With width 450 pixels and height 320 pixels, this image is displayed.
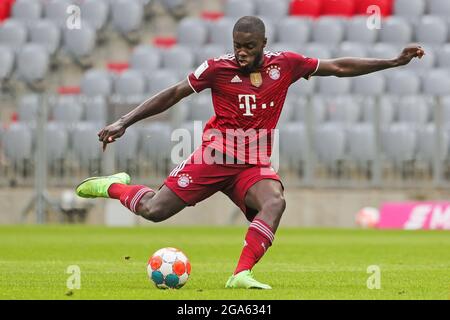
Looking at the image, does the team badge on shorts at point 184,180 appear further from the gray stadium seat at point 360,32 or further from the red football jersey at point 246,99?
the gray stadium seat at point 360,32

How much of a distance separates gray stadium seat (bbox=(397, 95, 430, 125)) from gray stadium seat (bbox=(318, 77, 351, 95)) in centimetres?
131

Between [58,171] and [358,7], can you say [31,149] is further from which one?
[358,7]

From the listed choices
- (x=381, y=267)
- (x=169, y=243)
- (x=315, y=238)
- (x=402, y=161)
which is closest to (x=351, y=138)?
(x=402, y=161)

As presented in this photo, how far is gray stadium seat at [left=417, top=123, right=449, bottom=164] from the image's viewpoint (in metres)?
22.2

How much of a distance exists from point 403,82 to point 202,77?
1445 centimetres

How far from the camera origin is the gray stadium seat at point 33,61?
23531mm

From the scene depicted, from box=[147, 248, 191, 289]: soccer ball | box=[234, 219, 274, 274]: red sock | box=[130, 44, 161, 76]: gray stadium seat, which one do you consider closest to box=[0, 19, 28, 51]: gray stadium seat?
box=[130, 44, 161, 76]: gray stadium seat

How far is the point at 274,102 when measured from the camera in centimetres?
957

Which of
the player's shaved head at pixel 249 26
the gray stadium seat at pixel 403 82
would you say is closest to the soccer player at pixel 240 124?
the player's shaved head at pixel 249 26

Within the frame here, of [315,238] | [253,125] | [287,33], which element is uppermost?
[287,33]

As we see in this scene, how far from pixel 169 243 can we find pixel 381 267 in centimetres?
510

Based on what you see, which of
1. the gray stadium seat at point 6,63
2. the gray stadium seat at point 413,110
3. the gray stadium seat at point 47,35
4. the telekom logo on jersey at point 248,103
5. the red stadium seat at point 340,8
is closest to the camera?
the telekom logo on jersey at point 248,103

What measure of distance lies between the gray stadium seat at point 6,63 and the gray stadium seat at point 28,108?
2.95 ft

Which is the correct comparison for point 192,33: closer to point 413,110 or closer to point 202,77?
point 413,110
